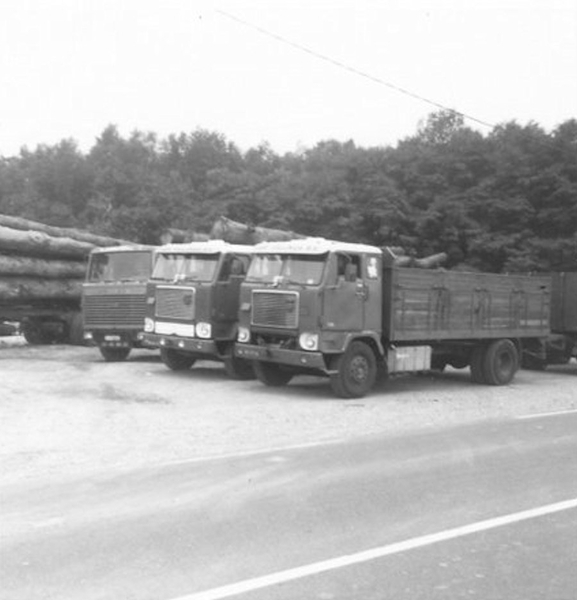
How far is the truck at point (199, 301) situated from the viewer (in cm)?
1571

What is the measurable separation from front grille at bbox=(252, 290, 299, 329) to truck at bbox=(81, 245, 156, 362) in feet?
14.9

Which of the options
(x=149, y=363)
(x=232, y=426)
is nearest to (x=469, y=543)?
(x=232, y=426)

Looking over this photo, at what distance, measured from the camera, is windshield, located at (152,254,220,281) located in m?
16.1

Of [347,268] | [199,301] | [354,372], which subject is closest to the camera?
[347,268]

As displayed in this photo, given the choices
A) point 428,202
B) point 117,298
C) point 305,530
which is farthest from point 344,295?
point 428,202

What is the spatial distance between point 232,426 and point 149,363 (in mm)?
8332

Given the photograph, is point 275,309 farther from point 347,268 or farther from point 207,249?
point 207,249

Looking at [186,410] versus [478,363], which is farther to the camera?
[478,363]

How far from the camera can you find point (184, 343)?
15875 mm

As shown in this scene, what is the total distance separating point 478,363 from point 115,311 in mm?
7936

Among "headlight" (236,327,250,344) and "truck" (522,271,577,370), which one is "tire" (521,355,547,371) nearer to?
"truck" (522,271,577,370)

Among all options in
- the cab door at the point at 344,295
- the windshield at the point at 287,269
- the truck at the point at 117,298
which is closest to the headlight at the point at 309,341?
the cab door at the point at 344,295

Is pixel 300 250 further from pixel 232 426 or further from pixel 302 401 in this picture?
pixel 232 426

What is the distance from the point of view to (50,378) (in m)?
15.6
